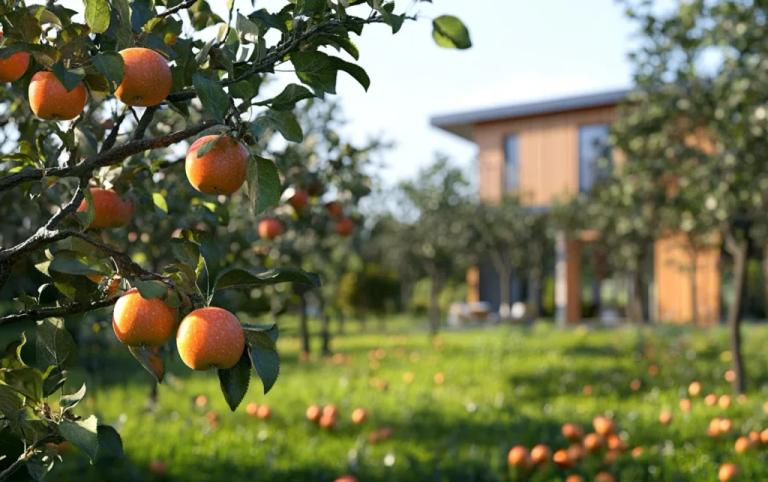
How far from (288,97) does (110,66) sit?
0.36m

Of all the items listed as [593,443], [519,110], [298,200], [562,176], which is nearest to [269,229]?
[298,200]

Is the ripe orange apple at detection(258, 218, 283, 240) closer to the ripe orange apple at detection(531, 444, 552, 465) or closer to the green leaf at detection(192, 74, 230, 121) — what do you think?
the ripe orange apple at detection(531, 444, 552, 465)

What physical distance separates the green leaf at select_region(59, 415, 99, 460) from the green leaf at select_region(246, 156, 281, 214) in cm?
53

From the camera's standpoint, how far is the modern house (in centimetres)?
2442

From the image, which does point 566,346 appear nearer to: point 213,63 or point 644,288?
point 213,63

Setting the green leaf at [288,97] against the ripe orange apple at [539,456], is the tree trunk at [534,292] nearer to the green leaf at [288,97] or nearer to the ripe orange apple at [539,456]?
the ripe orange apple at [539,456]

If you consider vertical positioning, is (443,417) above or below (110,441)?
below

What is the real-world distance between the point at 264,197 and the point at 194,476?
3596 mm

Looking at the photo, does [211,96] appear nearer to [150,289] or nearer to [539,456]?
[150,289]

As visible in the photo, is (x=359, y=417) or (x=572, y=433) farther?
(x=359, y=417)

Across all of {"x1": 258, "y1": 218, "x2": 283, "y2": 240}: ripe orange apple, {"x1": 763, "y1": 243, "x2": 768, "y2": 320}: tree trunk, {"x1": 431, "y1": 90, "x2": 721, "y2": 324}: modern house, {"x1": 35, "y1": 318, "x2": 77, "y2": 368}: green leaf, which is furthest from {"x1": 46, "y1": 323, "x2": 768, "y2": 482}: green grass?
{"x1": 431, "y1": 90, "x2": 721, "y2": 324}: modern house

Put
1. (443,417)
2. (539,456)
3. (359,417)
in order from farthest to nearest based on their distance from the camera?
(443,417) → (359,417) → (539,456)

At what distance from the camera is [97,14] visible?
5.28 feet

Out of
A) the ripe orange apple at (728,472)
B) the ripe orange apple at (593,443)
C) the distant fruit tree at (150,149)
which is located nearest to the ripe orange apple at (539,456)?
the ripe orange apple at (593,443)
